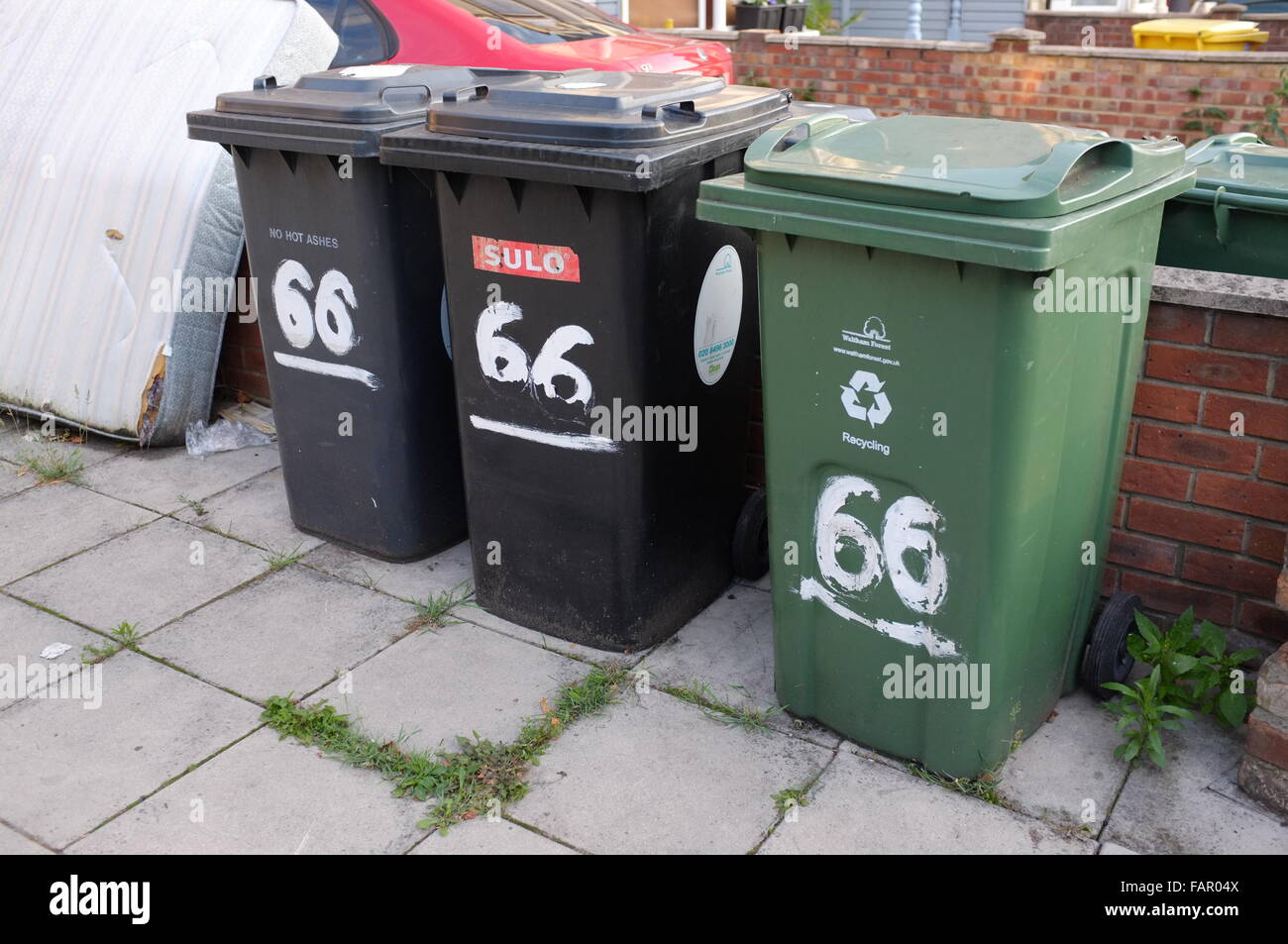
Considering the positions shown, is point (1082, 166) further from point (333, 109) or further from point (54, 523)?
point (54, 523)

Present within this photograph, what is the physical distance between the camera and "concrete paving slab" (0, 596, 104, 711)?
3.58 metres

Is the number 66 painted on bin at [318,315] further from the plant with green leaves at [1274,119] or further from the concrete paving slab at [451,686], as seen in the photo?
the plant with green leaves at [1274,119]

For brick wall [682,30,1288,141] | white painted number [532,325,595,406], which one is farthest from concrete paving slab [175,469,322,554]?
brick wall [682,30,1288,141]

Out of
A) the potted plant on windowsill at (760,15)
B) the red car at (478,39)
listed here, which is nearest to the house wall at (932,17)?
the potted plant on windowsill at (760,15)

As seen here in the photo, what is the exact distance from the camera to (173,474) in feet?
16.3

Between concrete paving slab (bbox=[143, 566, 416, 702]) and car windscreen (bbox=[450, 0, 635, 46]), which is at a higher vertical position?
car windscreen (bbox=[450, 0, 635, 46])

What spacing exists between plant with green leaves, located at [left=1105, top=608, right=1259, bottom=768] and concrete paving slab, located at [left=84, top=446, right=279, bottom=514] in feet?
11.2

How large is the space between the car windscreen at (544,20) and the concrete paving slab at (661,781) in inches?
166

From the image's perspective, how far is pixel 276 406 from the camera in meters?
4.31

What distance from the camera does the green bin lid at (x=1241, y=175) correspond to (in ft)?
10.7

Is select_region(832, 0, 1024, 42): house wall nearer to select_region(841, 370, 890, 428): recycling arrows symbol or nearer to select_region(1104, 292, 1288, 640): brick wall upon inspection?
select_region(1104, 292, 1288, 640): brick wall

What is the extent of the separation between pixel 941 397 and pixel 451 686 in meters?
1.69
